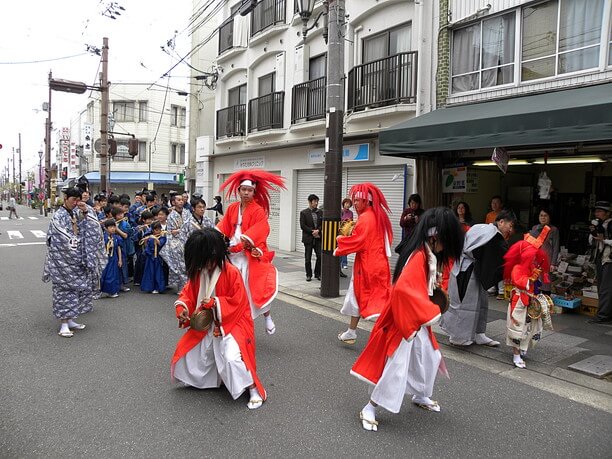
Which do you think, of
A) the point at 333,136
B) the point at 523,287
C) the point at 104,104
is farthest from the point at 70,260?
the point at 104,104

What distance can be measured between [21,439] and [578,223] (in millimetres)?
10524

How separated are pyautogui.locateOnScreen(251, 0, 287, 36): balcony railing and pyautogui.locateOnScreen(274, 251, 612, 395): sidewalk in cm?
1060

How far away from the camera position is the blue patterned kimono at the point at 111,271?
819cm

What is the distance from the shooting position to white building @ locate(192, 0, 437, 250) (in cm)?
1072

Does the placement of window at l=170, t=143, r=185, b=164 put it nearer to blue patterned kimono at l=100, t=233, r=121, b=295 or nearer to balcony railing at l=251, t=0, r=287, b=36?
balcony railing at l=251, t=0, r=287, b=36

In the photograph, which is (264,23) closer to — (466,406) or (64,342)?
(64,342)

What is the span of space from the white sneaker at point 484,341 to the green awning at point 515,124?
2806mm

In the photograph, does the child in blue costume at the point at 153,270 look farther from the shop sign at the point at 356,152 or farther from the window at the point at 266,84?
the window at the point at 266,84

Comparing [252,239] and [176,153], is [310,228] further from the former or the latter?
[176,153]

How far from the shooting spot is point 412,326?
331cm

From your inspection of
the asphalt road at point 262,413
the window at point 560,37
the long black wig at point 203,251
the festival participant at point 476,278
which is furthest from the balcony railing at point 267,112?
the long black wig at point 203,251

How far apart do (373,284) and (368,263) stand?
25 cm

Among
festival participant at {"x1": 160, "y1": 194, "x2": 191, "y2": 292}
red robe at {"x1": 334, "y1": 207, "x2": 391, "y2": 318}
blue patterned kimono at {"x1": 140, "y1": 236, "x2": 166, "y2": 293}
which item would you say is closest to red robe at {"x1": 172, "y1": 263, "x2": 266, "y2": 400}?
red robe at {"x1": 334, "y1": 207, "x2": 391, "y2": 318}

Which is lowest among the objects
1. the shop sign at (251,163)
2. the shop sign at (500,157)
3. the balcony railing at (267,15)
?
the shop sign at (500,157)
